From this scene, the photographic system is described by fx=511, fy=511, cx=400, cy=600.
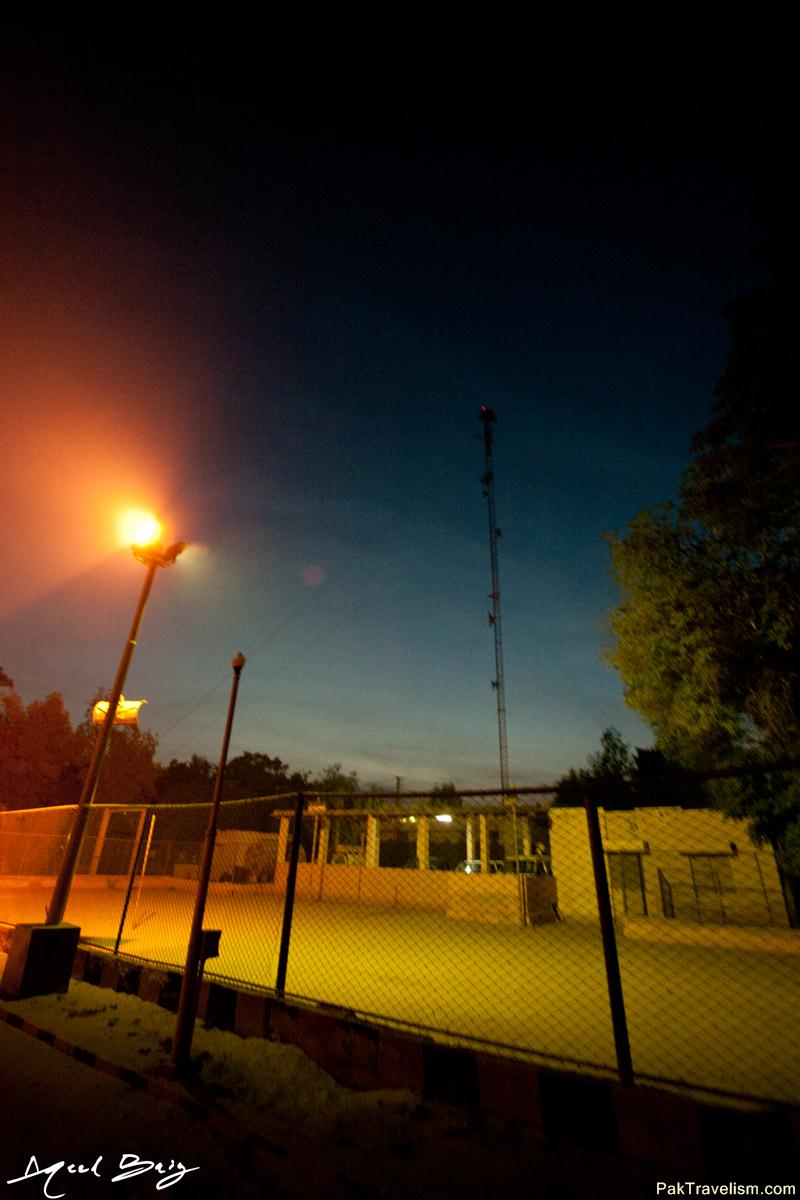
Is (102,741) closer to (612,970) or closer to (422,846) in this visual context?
(612,970)

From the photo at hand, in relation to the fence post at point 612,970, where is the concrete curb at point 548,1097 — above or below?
below

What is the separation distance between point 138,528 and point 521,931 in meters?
13.7

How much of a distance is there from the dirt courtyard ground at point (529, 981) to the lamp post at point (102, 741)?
1.68 meters

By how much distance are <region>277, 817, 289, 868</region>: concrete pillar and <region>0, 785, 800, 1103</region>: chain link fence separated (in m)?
0.17

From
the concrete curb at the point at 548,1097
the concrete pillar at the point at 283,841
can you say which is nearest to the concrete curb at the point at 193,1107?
the concrete curb at the point at 548,1097

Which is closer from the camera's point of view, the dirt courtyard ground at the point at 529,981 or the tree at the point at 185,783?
the dirt courtyard ground at the point at 529,981

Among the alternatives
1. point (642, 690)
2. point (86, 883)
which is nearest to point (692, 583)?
point (642, 690)

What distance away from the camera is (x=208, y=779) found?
52.5 meters

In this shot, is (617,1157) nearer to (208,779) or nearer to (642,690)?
(642,690)

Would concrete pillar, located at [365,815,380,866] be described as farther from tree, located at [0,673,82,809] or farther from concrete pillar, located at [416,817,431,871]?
tree, located at [0,673,82,809]

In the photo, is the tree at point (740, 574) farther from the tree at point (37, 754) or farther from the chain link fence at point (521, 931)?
the tree at point (37, 754)

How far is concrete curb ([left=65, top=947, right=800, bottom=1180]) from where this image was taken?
2.89 metres

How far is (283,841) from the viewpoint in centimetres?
2464

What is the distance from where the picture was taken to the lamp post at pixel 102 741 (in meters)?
6.82
